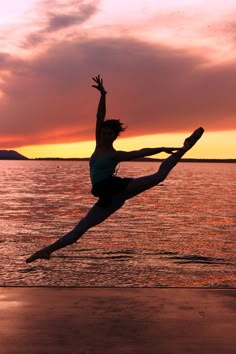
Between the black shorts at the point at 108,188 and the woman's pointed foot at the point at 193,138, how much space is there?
0.90 m

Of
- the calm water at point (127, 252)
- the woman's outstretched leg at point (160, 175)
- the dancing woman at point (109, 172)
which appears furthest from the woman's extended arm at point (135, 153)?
the calm water at point (127, 252)

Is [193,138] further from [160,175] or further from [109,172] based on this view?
[109,172]

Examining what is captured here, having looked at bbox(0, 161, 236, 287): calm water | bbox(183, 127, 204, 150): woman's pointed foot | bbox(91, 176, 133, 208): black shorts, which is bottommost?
bbox(0, 161, 236, 287): calm water

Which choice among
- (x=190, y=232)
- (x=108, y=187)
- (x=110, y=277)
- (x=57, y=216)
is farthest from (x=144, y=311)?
(x=57, y=216)

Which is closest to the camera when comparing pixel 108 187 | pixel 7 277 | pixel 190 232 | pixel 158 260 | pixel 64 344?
pixel 64 344

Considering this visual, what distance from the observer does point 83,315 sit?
741 cm

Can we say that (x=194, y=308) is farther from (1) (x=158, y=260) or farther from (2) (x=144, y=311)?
(1) (x=158, y=260)

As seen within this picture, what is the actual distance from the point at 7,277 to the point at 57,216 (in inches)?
891

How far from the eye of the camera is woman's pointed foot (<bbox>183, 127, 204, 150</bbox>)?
6.98 meters

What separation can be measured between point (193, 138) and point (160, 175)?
2.16 feet

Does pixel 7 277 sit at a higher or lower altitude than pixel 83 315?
lower

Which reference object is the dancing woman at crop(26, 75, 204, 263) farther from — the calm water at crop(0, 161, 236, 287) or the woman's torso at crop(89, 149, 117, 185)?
the calm water at crop(0, 161, 236, 287)

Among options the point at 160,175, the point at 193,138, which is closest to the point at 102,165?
the point at 160,175

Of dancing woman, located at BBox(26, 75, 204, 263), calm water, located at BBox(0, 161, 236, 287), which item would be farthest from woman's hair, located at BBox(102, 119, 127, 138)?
calm water, located at BBox(0, 161, 236, 287)
